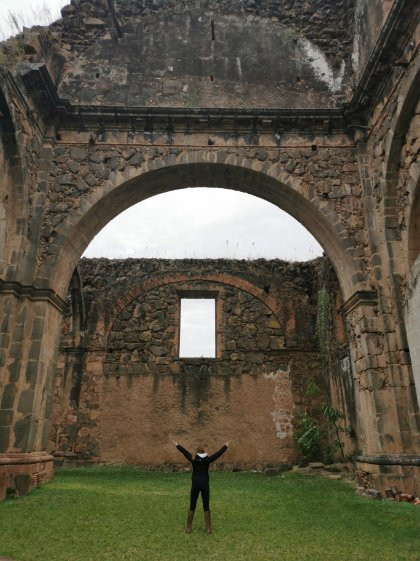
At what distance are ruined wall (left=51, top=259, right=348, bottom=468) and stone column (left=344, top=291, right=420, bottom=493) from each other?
4.88m

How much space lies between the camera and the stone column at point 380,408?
19.3 ft

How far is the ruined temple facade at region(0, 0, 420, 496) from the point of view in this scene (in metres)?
6.25

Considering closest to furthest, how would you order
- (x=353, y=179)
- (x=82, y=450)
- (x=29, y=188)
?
(x=29, y=188)
(x=353, y=179)
(x=82, y=450)

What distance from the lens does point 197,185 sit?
8.41 m

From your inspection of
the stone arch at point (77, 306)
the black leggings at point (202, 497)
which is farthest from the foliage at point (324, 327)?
the black leggings at point (202, 497)

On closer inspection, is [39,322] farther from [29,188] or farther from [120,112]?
[120,112]

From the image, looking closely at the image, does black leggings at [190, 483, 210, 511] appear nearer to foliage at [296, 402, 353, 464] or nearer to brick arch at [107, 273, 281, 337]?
foliage at [296, 402, 353, 464]

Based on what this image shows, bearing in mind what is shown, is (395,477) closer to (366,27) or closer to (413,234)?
(413,234)

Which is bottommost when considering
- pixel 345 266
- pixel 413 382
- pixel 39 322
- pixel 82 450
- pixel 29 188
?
pixel 82 450

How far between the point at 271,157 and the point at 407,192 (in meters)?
2.46

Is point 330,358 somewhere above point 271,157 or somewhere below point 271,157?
below

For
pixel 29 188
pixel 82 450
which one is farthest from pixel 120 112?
pixel 82 450

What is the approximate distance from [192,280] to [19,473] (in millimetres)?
7485

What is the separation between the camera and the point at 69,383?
11.8 m
